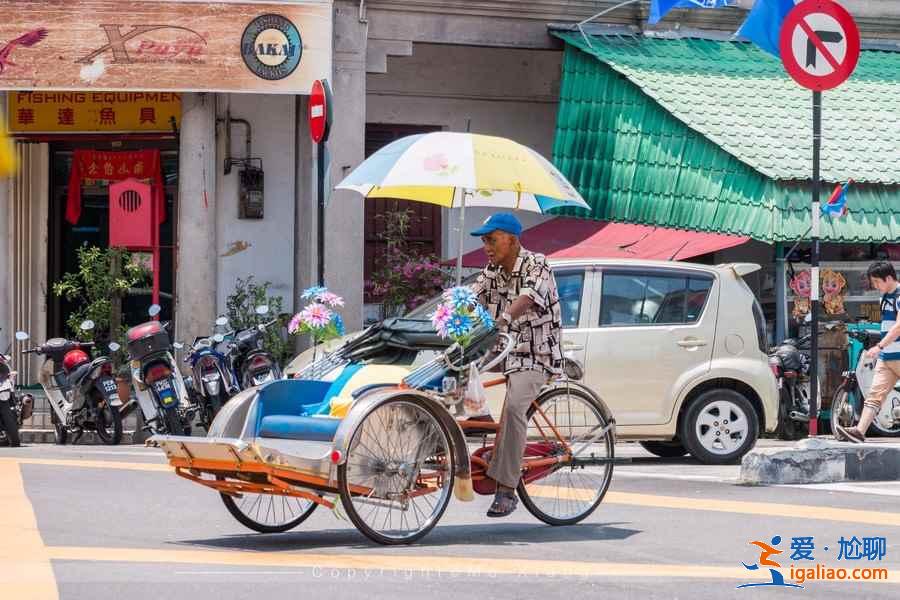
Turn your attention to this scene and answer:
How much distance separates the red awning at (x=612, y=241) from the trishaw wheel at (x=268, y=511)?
27.1 feet

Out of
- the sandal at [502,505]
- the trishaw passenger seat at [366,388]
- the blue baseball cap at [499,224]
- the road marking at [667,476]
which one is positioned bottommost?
the road marking at [667,476]

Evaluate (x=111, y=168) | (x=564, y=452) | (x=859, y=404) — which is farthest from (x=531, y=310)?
(x=111, y=168)

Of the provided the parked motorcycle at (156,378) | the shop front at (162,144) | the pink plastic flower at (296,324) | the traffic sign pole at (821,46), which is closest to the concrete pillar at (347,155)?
the shop front at (162,144)

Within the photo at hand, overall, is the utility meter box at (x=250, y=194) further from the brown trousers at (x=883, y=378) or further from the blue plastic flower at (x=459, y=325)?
the blue plastic flower at (x=459, y=325)

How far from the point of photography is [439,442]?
8.16 meters

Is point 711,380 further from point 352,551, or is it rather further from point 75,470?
point 352,551

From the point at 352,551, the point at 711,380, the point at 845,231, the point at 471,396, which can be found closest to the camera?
the point at 352,551

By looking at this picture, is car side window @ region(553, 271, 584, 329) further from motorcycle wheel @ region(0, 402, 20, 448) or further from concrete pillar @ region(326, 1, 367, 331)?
motorcycle wheel @ region(0, 402, 20, 448)

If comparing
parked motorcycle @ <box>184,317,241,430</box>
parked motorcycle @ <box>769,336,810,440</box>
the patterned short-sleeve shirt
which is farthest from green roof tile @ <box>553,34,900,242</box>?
the patterned short-sleeve shirt

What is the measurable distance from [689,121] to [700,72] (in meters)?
1.60

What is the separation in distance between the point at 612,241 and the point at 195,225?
15.7 feet

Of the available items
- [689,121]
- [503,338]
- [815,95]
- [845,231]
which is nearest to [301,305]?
[689,121]

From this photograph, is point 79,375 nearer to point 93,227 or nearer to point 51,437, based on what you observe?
point 51,437

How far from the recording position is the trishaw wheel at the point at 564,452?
8.84 m
